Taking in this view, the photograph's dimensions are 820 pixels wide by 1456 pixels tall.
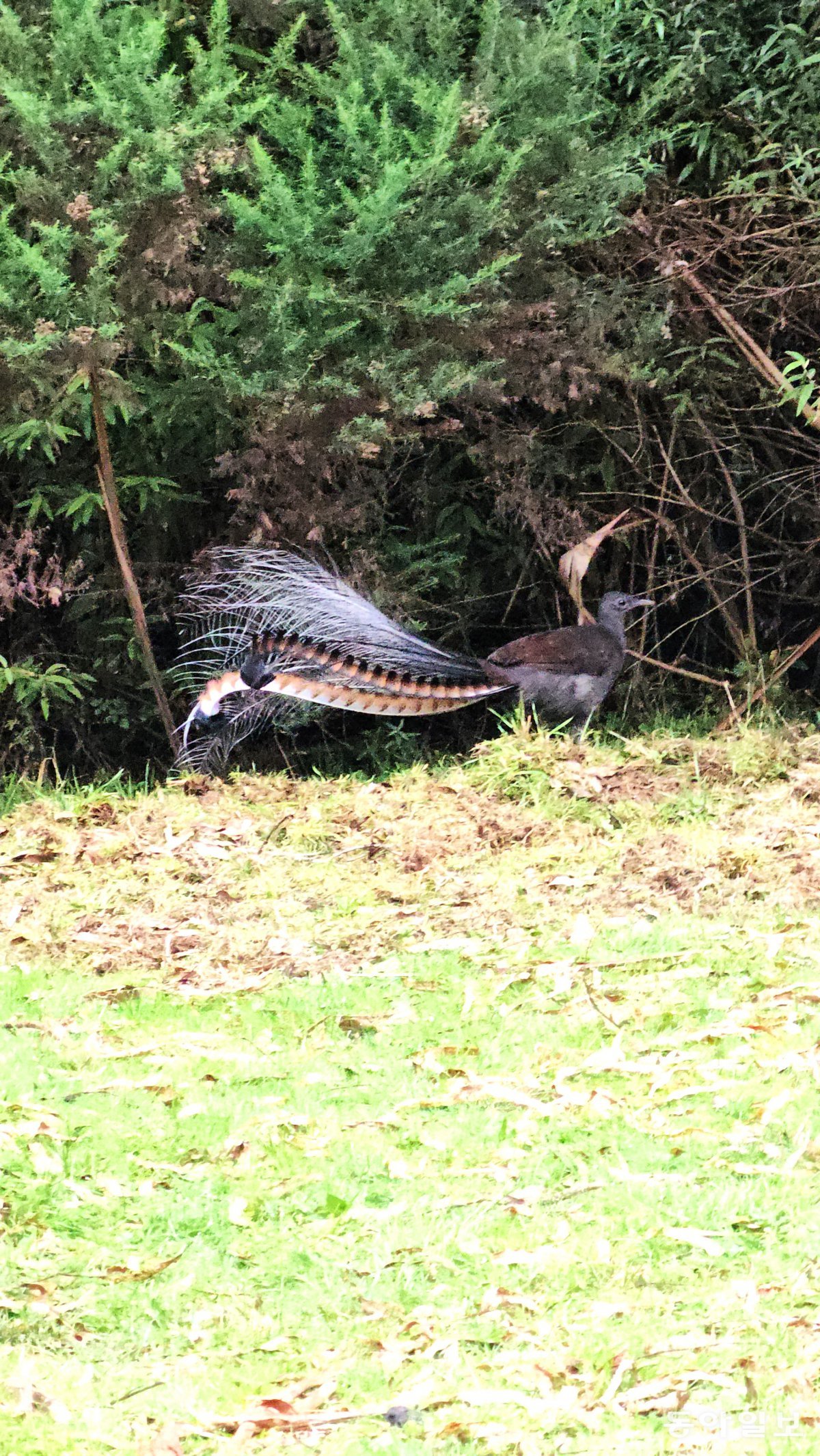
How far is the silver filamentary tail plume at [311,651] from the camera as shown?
23.1 feet

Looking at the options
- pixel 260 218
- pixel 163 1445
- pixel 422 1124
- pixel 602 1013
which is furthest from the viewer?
pixel 260 218

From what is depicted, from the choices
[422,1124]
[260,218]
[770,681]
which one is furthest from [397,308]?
[422,1124]

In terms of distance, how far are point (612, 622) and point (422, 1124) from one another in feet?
12.6

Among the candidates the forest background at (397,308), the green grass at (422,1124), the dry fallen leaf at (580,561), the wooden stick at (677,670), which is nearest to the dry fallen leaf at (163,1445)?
the green grass at (422,1124)

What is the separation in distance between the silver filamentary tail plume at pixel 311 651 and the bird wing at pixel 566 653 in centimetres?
10

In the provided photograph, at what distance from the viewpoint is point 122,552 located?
708 cm

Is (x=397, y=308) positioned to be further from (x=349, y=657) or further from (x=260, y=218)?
(x=349, y=657)

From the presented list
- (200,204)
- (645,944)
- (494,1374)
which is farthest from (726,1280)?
(200,204)

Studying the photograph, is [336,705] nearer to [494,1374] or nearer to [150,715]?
[150,715]

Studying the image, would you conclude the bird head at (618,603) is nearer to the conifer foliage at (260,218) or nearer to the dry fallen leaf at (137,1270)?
the conifer foliage at (260,218)

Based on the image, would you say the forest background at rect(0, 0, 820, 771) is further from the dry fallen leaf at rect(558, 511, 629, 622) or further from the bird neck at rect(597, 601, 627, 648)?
the bird neck at rect(597, 601, 627, 648)

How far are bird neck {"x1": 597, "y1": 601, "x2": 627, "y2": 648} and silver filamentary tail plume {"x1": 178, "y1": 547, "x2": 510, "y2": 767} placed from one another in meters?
0.51

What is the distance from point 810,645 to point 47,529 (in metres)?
3.42

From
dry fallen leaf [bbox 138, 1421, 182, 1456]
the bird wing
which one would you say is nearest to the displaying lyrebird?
the bird wing
